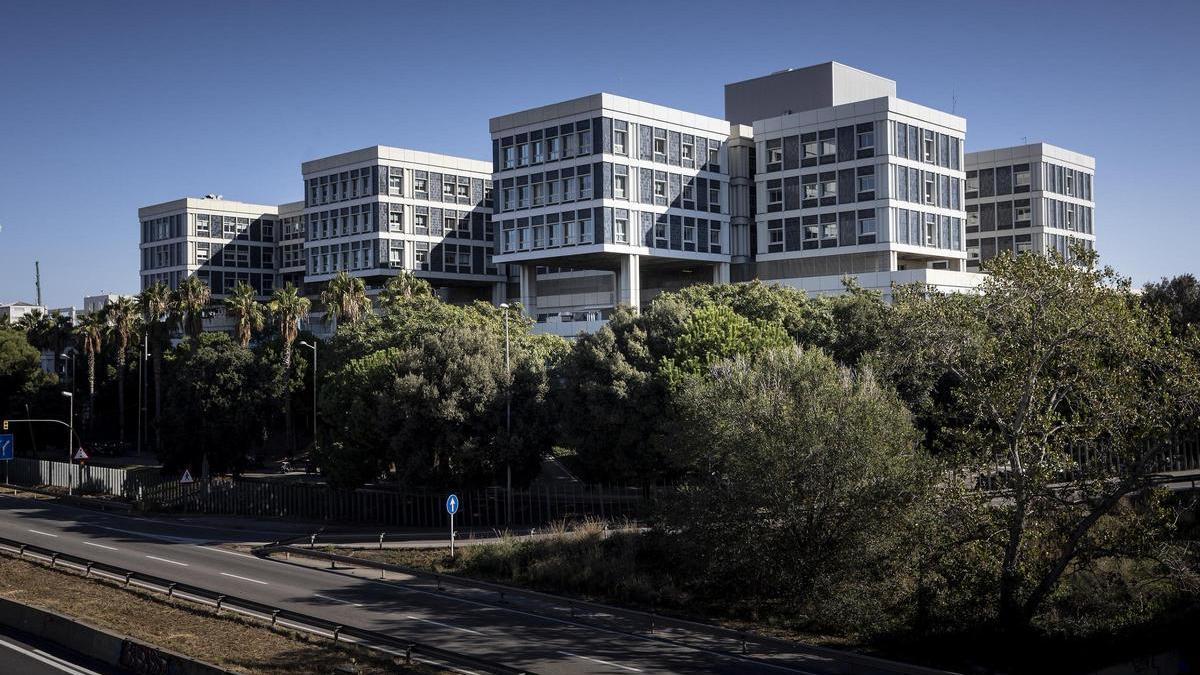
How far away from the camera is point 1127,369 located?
24.3 m

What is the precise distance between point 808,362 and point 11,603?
2304 cm

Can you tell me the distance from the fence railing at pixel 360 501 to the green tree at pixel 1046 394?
17900 millimetres

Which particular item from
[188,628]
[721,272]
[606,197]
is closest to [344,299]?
[606,197]

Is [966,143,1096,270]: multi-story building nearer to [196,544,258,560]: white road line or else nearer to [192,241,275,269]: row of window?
[196,544,258,560]: white road line

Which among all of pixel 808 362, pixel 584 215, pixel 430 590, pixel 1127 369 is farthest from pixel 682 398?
pixel 584 215

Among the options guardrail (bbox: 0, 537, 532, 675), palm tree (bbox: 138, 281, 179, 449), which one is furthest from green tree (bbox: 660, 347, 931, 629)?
palm tree (bbox: 138, 281, 179, 449)

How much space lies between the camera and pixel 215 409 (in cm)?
6750

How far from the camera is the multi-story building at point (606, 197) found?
73312mm

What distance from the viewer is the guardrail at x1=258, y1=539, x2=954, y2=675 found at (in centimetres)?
2352

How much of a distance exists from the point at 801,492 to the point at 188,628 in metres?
16.6

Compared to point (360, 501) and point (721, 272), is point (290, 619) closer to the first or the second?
point (360, 501)

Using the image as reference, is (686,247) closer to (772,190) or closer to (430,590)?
(772,190)

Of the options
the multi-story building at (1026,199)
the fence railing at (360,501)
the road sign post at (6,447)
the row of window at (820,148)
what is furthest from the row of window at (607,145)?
the road sign post at (6,447)

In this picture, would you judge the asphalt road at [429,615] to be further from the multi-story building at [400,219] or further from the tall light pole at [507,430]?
the multi-story building at [400,219]
